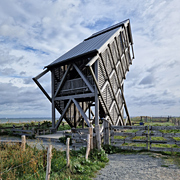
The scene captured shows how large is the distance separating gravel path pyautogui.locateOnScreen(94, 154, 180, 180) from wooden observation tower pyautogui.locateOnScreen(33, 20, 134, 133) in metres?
6.73

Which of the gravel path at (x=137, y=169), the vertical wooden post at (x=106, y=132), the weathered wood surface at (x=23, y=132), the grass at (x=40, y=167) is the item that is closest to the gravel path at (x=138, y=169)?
the gravel path at (x=137, y=169)

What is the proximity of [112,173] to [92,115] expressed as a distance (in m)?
18.3

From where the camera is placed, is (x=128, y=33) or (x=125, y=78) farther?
(x=128, y=33)

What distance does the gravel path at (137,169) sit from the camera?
695 cm

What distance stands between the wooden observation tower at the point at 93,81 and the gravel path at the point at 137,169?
6.73 meters

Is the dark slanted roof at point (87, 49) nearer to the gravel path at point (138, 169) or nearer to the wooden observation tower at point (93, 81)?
the wooden observation tower at point (93, 81)

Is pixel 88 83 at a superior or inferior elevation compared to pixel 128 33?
inferior

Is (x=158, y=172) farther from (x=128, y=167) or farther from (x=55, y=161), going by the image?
(x=55, y=161)

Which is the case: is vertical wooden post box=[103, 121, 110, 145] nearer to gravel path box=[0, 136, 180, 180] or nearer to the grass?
gravel path box=[0, 136, 180, 180]

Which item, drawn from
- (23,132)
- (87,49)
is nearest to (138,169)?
(87,49)

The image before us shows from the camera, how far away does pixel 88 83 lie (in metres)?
16.6

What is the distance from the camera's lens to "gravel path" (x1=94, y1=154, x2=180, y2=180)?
695 cm

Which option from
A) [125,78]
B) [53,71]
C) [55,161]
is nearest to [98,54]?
[53,71]

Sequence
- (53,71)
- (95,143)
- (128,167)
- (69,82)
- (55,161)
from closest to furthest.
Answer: (55,161) → (128,167) → (95,143) → (69,82) → (53,71)
